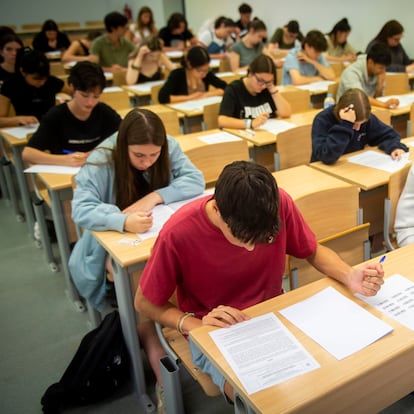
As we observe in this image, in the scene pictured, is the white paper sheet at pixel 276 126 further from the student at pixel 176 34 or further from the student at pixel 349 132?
the student at pixel 176 34

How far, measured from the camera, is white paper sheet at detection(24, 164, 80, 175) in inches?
98.1

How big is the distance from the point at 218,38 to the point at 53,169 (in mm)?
5476

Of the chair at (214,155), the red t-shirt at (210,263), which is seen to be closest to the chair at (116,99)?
the chair at (214,155)

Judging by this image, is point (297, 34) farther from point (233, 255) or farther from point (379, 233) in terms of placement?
point (233, 255)

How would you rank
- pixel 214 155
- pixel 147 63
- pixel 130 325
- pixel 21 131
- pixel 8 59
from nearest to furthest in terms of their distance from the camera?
pixel 130 325, pixel 214 155, pixel 21 131, pixel 8 59, pixel 147 63

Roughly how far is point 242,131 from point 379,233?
120 centimetres

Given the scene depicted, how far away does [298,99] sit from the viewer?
13.0 ft

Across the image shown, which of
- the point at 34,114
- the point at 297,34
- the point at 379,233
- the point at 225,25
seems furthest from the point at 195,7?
the point at 379,233

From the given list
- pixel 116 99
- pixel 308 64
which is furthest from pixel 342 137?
pixel 308 64

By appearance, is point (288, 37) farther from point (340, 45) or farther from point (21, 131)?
point (21, 131)

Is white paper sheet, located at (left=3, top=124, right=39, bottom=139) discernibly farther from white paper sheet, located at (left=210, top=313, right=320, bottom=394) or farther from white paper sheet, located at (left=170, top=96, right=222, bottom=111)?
white paper sheet, located at (left=210, top=313, right=320, bottom=394)

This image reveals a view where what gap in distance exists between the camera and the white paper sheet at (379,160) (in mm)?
2508

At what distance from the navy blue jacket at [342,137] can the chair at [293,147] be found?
0.23 m

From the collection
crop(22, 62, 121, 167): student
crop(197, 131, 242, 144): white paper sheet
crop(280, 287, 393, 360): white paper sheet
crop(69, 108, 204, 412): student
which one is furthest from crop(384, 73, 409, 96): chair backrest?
crop(280, 287, 393, 360): white paper sheet
